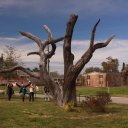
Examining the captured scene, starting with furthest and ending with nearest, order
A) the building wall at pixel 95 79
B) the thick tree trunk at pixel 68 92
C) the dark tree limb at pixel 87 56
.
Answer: the building wall at pixel 95 79 → the thick tree trunk at pixel 68 92 → the dark tree limb at pixel 87 56

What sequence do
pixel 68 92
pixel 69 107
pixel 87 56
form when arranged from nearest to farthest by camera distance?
pixel 69 107
pixel 87 56
pixel 68 92

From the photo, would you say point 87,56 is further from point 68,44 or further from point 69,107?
point 69,107

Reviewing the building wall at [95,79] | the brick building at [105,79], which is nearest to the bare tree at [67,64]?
the brick building at [105,79]

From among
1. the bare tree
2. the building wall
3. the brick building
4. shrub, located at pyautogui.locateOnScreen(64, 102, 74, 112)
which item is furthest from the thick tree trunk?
the building wall

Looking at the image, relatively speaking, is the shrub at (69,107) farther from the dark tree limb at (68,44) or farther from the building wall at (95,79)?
the building wall at (95,79)

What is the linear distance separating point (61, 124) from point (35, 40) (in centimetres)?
1249

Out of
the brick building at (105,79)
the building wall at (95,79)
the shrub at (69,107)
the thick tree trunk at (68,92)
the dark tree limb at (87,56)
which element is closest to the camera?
the shrub at (69,107)

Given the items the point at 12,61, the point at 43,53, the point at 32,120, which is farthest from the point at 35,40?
the point at 12,61

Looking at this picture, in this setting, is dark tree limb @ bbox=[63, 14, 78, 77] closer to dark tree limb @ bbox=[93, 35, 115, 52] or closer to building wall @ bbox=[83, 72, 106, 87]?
dark tree limb @ bbox=[93, 35, 115, 52]

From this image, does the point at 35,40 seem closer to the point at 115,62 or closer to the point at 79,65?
the point at 79,65

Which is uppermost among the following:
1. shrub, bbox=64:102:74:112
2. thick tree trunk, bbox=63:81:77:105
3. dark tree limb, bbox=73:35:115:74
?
dark tree limb, bbox=73:35:115:74

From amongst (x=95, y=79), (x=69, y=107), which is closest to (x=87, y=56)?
(x=69, y=107)

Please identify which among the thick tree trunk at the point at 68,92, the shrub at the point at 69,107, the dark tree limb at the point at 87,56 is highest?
the dark tree limb at the point at 87,56

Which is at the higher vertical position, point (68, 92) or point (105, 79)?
point (105, 79)
